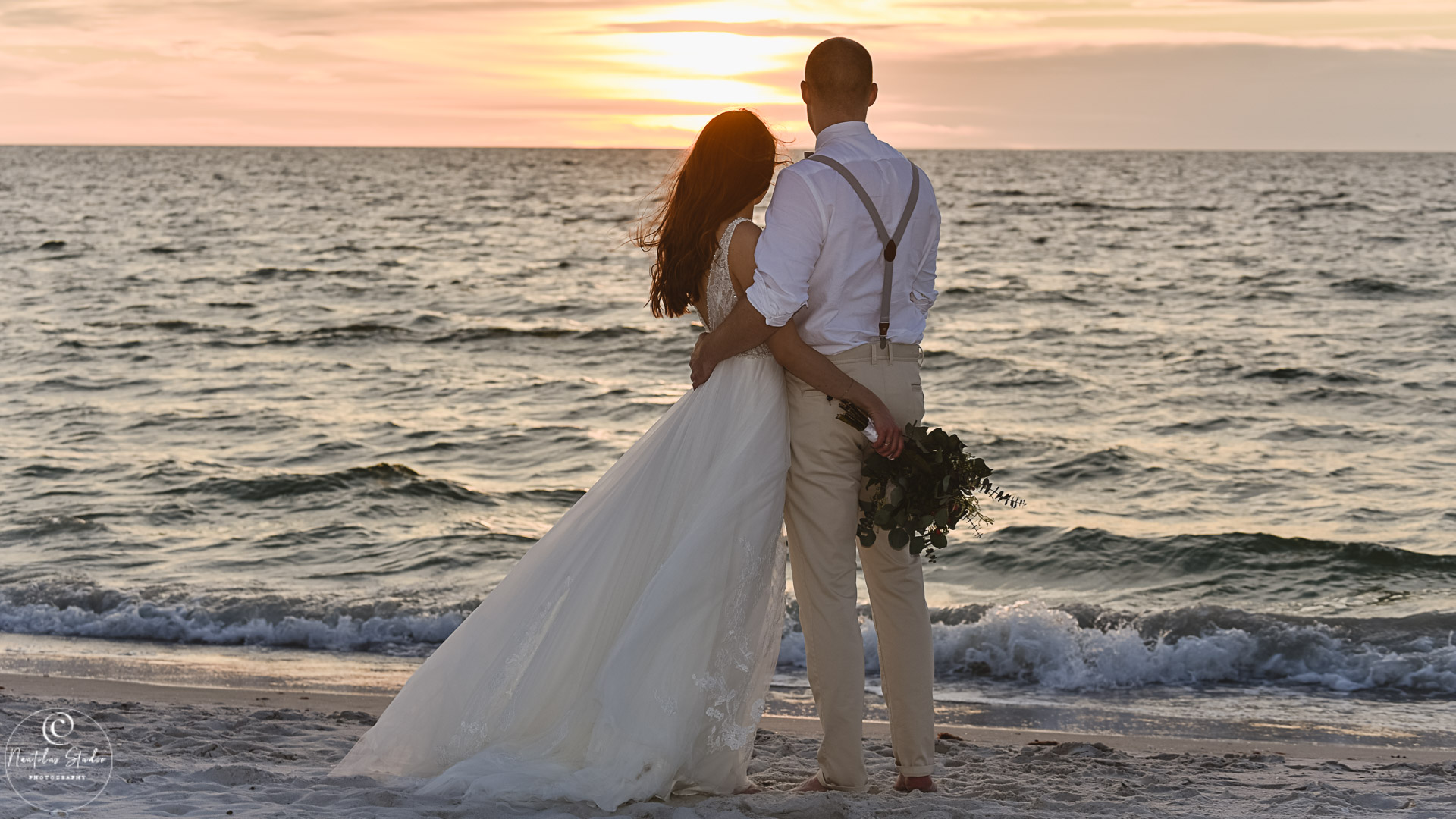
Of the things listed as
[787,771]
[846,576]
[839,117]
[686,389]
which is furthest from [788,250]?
[686,389]

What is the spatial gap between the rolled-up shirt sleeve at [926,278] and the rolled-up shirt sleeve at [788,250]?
14.4 inches

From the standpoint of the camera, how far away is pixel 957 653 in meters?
6.19

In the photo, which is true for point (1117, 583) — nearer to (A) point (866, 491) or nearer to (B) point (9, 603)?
(A) point (866, 491)

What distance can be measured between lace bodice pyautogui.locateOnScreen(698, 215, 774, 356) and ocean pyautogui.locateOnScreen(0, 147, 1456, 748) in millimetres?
2756

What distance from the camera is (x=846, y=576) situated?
327 centimetres

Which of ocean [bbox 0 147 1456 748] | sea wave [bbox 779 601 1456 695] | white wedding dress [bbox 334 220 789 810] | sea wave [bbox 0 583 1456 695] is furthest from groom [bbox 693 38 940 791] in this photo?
sea wave [bbox 779 601 1456 695]

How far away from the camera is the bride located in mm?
3117

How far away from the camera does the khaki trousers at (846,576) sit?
321cm

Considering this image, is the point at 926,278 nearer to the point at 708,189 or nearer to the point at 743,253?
the point at 743,253

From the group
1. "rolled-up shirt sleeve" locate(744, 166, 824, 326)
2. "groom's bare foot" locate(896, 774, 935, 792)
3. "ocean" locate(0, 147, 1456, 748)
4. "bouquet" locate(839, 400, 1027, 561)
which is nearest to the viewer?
"rolled-up shirt sleeve" locate(744, 166, 824, 326)

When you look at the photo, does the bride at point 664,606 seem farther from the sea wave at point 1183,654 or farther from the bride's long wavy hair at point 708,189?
the sea wave at point 1183,654

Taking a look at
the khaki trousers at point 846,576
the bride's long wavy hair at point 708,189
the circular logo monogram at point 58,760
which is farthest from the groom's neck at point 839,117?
the circular logo monogram at point 58,760

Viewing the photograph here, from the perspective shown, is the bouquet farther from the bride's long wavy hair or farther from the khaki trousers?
the bride's long wavy hair

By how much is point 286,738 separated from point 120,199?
4509cm
